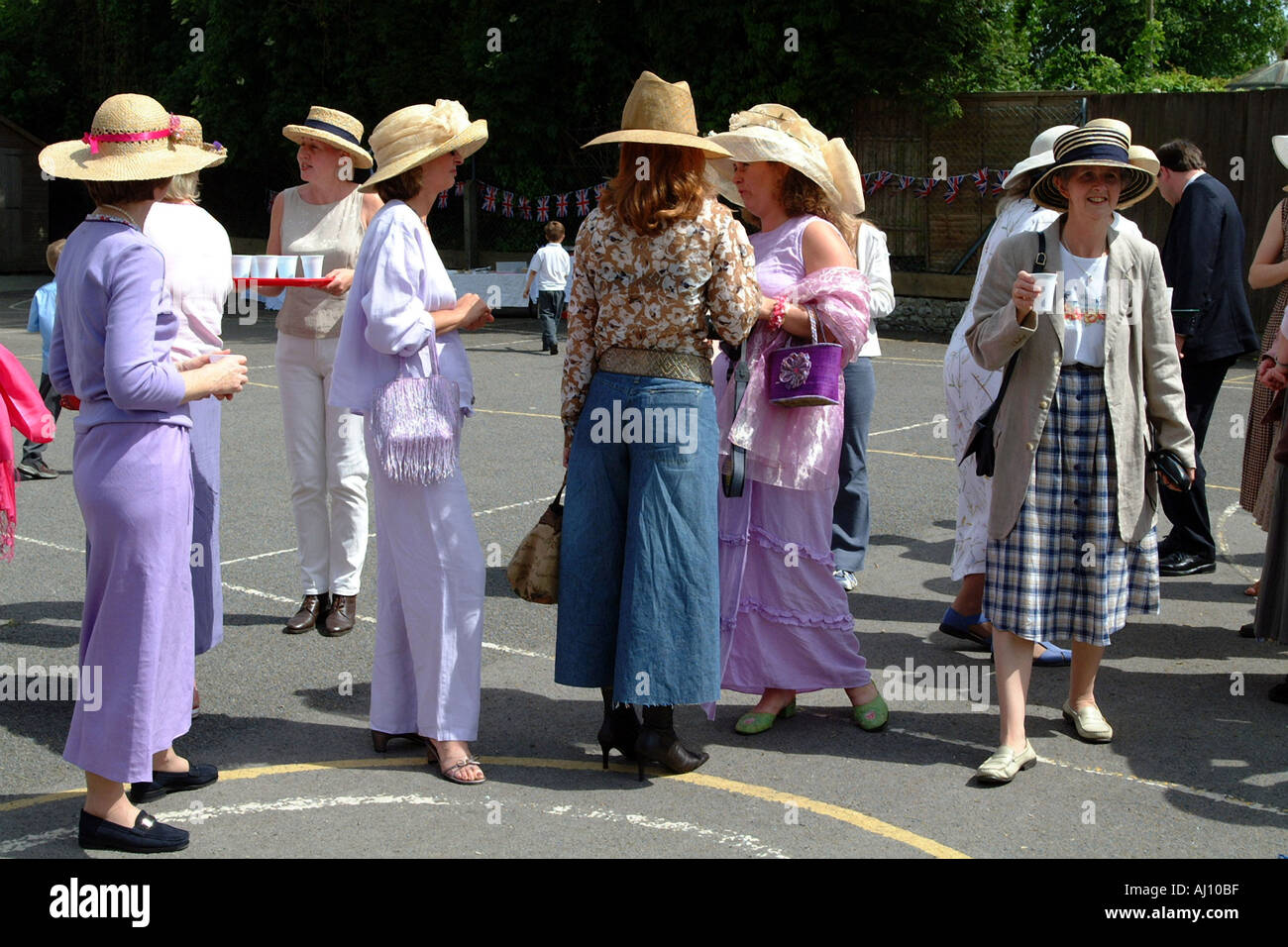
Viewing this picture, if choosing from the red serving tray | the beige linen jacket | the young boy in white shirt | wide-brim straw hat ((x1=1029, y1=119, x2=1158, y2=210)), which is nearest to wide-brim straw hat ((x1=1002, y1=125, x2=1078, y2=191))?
wide-brim straw hat ((x1=1029, y1=119, x2=1158, y2=210))

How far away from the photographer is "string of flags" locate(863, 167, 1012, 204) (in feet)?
65.4

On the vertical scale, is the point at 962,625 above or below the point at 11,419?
below

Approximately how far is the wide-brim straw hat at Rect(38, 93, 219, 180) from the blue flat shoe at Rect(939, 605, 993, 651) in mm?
3703

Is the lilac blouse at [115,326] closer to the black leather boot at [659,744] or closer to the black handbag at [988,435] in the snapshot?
the black leather boot at [659,744]

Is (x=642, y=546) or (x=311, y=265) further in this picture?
(x=311, y=265)

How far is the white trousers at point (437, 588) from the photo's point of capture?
15.4 feet

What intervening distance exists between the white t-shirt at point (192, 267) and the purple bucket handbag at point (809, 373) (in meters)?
2.12

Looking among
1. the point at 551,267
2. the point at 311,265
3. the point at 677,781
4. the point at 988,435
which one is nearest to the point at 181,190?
the point at 311,265

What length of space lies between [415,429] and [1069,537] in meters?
2.29

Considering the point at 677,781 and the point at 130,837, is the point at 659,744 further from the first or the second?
the point at 130,837

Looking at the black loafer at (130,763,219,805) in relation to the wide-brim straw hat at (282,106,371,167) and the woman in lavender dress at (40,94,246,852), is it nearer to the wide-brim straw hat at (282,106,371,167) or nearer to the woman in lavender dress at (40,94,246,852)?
the woman in lavender dress at (40,94,246,852)

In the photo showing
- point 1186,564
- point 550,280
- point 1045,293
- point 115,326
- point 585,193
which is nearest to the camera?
point 115,326

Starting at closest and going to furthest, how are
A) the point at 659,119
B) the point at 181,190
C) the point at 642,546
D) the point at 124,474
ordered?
the point at 124,474 → the point at 659,119 → the point at 642,546 → the point at 181,190

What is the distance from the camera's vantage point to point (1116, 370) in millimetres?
4812
